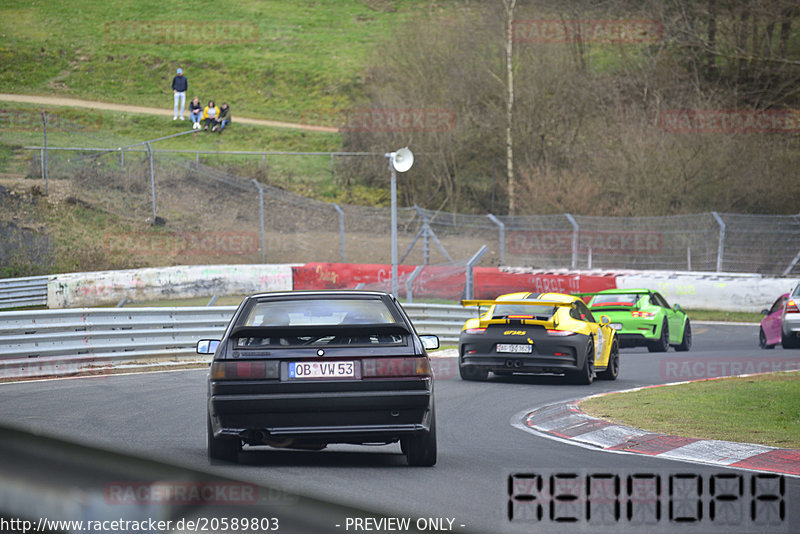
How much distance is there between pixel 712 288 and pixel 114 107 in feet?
123

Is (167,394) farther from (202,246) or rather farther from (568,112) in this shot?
(568,112)

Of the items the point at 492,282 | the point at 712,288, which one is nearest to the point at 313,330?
the point at 492,282

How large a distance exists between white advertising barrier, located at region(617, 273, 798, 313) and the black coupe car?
22.1 meters

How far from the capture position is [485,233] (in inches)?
1339

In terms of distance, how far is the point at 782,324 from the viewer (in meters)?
19.8

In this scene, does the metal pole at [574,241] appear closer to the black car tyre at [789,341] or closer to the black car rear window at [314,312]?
the black car tyre at [789,341]

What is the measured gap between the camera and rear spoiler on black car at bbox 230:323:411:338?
22.9 ft

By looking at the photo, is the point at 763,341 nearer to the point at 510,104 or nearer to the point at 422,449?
the point at 422,449

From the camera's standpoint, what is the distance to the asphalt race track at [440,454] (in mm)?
5699

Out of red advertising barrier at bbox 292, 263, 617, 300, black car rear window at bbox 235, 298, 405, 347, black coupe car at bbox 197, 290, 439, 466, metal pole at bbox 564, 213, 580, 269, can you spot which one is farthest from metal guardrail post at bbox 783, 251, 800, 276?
black coupe car at bbox 197, 290, 439, 466

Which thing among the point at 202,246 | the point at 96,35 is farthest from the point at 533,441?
the point at 96,35
